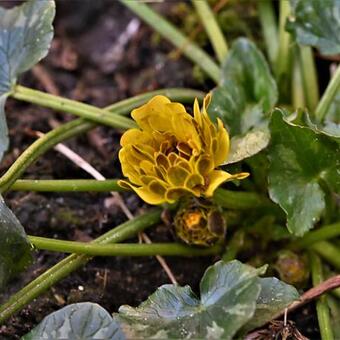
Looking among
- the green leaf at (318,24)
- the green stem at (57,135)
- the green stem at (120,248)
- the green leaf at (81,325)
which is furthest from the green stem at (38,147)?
the green leaf at (318,24)

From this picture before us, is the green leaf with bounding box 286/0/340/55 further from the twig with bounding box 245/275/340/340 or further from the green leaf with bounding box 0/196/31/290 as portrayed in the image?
the green leaf with bounding box 0/196/31/290

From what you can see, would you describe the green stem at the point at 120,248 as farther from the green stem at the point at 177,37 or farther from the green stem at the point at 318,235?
the green stem at the point at 177,37

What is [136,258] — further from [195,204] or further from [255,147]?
[255,147]

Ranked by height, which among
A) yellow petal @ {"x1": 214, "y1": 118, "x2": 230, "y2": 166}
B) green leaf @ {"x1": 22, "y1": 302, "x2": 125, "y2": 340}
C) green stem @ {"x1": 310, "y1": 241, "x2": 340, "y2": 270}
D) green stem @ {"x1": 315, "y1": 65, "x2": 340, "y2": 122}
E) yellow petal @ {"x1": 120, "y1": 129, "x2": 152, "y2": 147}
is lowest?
green stem @ {"x1": 310, "y1": 241, "x2": 340, "y2": 270}

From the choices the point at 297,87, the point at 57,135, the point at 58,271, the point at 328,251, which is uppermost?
the point at 57,135

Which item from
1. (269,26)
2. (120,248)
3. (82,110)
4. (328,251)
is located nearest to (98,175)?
(82,110)

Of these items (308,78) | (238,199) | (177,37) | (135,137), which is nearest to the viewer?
(135,137)

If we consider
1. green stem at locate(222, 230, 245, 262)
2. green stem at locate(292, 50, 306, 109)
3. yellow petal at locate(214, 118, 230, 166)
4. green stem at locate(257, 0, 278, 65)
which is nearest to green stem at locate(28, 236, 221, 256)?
green stem at locate(222, 230, 245, 262)

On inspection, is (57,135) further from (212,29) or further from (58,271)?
(212,29)
